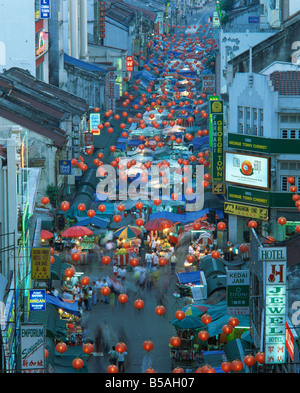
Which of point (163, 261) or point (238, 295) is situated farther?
point (163, 261)

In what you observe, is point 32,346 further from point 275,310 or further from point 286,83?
point 286,83

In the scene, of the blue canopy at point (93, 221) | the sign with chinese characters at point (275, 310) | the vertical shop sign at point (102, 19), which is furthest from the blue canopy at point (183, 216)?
the vertical shop sign at point (102, 19)

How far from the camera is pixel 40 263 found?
36.2 m

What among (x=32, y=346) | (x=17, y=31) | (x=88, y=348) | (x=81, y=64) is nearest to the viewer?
(x=32, y=346)

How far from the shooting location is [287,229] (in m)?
51.9

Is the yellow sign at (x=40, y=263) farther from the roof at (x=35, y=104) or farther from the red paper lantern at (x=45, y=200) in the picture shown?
the roof at (x=35, y=104)

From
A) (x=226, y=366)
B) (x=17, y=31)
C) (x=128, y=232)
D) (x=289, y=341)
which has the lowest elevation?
(x=226, y=366)

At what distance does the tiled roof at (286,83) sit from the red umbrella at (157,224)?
10575 millimetres

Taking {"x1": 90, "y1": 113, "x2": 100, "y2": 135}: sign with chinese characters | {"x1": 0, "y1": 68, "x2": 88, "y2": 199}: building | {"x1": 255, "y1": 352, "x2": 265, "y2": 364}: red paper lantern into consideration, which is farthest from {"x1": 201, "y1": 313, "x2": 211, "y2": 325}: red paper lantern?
{"x1": 90, "y1": 113, "x2": 100, "y2": 135}: sign with chinese characters

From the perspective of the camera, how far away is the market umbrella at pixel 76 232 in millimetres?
51181

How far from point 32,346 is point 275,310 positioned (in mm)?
8308

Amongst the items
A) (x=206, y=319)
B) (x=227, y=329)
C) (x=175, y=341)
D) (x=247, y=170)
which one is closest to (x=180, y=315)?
(x=206, y=319)

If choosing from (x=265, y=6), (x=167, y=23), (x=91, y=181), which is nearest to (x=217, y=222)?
(x=91, y=181)

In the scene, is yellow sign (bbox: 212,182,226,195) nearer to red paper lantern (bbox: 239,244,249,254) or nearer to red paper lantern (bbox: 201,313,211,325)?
red paper lantern (bbox: 239,244,249,254)
